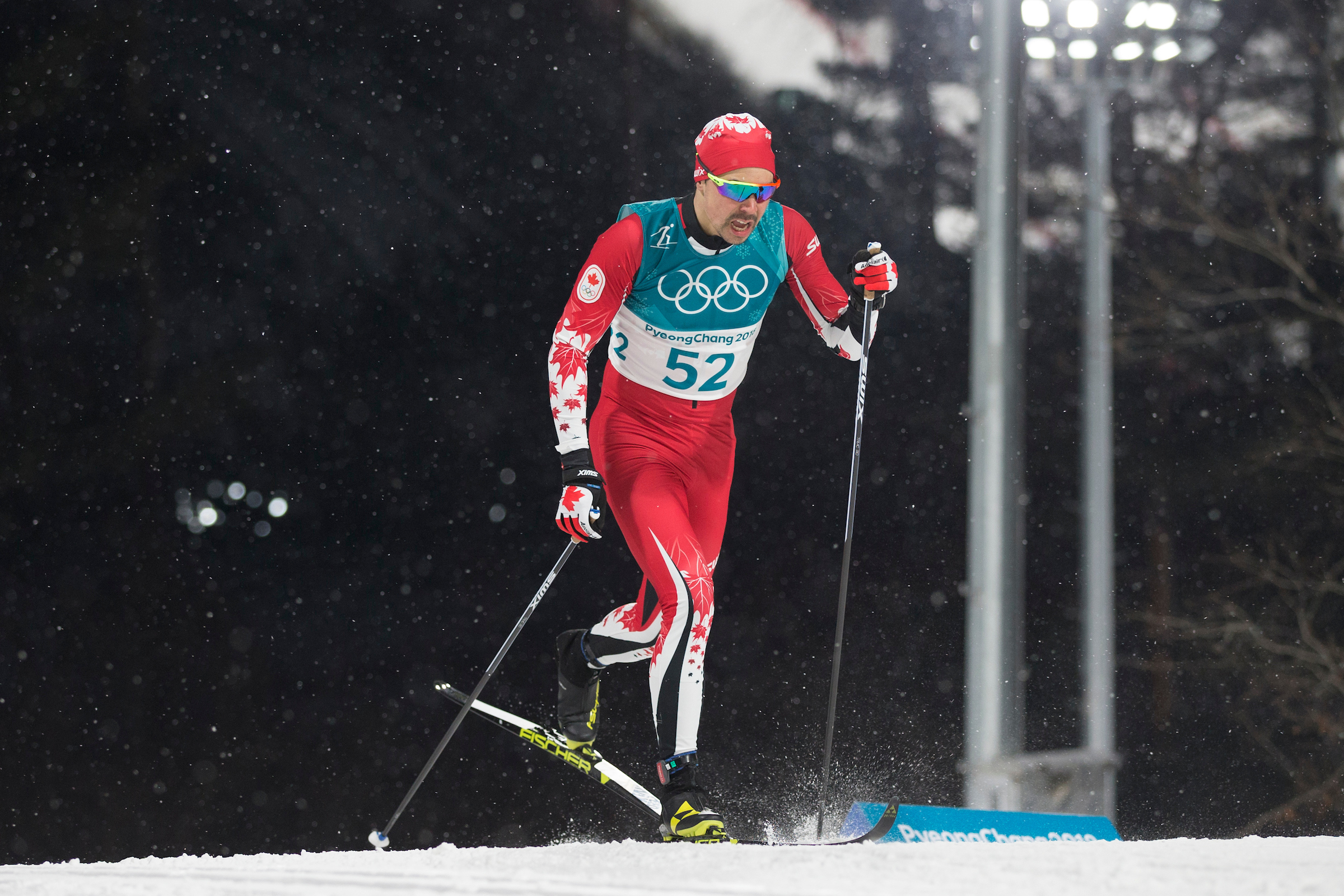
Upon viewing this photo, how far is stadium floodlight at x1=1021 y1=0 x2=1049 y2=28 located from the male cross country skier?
7.64 feet

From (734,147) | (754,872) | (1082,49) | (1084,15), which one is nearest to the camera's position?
(754,872)

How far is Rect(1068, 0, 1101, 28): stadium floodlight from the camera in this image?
489 centimetres

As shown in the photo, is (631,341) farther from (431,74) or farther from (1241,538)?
(1241,538)

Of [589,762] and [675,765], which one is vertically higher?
[675,765]

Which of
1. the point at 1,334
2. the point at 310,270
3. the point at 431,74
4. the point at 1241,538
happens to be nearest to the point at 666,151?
the point at 431,74

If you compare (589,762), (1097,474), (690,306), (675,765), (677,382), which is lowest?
(589,762)

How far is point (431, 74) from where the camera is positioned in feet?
20.8

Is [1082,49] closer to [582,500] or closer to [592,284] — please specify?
[592,284]

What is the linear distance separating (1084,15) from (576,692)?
3.77 meters

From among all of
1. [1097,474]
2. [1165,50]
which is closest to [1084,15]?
[1165,50]

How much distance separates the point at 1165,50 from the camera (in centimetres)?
554

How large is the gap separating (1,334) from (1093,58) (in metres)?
5.47

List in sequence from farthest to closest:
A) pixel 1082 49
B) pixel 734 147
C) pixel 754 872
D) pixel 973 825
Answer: pixel 1082 49, pixel 973 825, pixel 734 147, pixel 754 872

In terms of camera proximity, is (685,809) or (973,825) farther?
(973,825)
